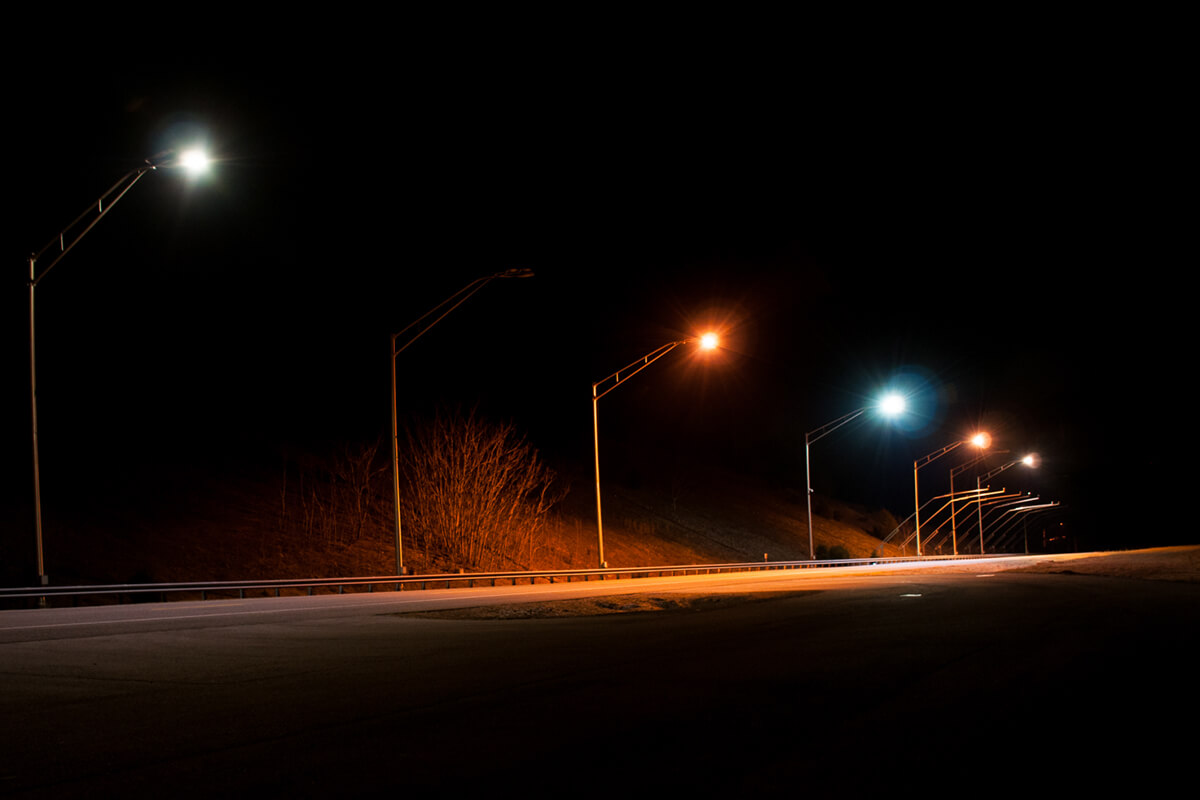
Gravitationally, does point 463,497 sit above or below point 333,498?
below

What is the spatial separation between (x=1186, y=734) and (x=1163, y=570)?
2735 cm

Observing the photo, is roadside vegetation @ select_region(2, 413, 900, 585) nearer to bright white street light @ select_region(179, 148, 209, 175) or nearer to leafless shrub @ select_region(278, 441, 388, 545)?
leafless shrub @ select_region(278, 441, 388, 545)

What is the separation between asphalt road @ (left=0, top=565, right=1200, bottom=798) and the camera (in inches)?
242

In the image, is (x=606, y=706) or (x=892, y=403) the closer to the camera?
(x=606, y=706)

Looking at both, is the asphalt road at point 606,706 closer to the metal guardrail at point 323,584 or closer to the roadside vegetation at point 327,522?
the metal guardrail at point 323,584

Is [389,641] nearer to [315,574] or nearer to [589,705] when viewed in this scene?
[589,705]

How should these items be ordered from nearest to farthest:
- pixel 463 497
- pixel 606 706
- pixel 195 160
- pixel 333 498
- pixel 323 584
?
pixel 606 706, pixel 195 160, pixel 323 584, pixel 463 497, pixel 333 498

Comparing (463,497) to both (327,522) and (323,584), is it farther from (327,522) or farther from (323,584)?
(323,584)

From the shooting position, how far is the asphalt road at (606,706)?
242 inches

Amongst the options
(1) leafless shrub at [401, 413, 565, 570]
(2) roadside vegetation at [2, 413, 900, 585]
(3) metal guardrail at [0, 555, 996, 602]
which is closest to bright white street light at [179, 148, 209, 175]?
(3) metal guardrail at [0, 555, 996, 602]

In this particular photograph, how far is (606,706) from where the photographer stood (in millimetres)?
8469

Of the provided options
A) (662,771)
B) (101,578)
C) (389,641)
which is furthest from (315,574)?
(662,771)

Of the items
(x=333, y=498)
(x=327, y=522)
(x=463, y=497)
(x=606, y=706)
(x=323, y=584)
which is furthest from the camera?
(x=333, y=498)

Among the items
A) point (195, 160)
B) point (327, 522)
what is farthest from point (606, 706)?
point (327, 522)
